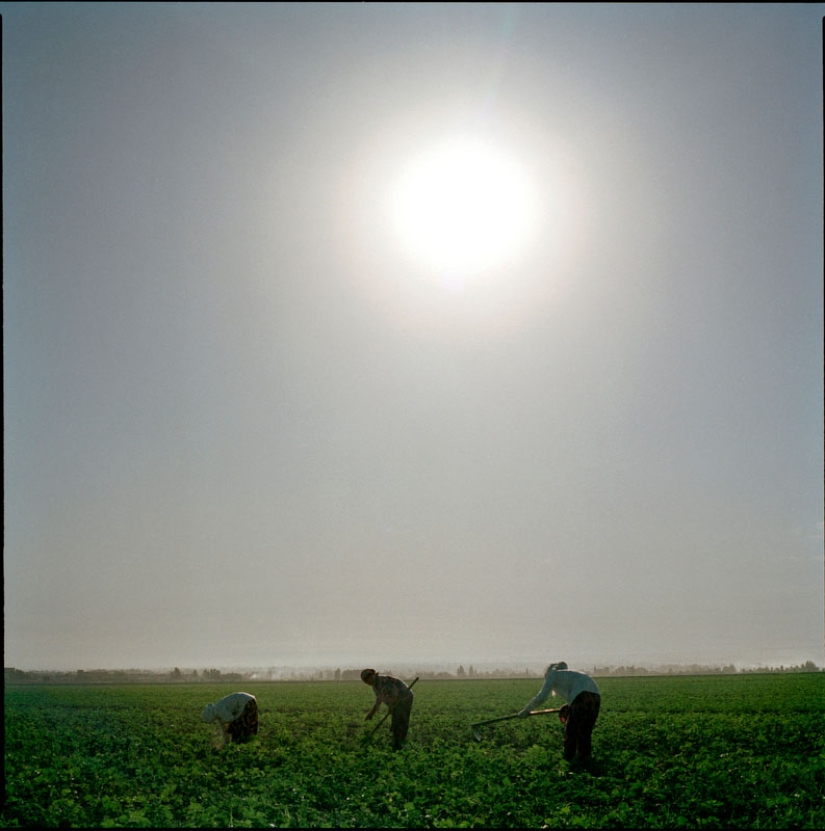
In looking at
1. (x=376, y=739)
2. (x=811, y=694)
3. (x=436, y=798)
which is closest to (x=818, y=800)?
(x=436, y=798)

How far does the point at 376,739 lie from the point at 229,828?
796cm

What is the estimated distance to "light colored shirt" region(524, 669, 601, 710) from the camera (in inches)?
536

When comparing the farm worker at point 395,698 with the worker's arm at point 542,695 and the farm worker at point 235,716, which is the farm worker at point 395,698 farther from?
the worker's arm at point 542,695

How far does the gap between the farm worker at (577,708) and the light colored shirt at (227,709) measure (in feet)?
19.6

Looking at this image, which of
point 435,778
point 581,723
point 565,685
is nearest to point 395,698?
point 435,778

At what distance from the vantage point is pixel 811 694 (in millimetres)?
30641

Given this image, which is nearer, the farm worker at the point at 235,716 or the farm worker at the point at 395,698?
the farm worker at the point at 395,698

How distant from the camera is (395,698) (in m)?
15.9

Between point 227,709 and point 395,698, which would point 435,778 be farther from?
point 227,709

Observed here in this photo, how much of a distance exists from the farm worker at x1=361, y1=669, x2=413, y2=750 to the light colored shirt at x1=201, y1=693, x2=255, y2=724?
99.4 inches

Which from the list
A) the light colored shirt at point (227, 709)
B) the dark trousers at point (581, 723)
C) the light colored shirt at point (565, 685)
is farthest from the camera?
the light colored shirt at point (227, 709)

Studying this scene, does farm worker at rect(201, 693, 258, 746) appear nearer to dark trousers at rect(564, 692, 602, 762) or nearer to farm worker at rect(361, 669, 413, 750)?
farm worker at rect(361, 669, 413, 750)

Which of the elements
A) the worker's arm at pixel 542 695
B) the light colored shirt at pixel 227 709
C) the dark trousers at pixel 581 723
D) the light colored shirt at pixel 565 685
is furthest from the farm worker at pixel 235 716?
the dark trousers at pixel 581 723

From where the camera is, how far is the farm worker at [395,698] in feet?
52.0
